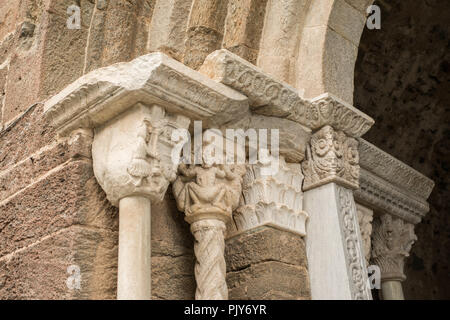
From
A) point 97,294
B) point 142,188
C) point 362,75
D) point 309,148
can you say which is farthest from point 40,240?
point 362,75

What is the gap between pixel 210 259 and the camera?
1998 millimetres

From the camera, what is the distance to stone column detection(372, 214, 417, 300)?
312 cm

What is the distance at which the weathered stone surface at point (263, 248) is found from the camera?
212 cm

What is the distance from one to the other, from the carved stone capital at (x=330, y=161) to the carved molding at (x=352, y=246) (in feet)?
0.21

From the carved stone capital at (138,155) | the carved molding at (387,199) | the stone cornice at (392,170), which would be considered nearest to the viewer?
the carved stone capital at (138,155)

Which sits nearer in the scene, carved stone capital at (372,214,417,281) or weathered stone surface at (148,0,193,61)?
weathered stone surface at (148,0,193,61)

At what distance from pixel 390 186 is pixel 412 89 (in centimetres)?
99

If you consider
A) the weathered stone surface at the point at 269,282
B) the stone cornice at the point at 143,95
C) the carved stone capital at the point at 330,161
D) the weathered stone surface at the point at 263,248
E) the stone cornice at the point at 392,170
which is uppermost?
the stone cornice at the point at 392,170

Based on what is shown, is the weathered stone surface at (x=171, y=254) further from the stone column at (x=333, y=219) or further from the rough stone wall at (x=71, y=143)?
the stone column at (x=333, y=219)

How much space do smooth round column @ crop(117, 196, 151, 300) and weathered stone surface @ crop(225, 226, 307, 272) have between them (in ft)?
1.40

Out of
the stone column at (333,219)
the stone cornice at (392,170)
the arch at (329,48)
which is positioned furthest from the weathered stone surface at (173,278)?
the stone cornice at (392,170)

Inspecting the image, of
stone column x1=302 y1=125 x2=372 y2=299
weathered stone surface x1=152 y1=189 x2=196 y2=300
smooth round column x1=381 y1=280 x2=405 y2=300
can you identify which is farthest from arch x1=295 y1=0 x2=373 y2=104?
smooth round column x1=381 y1=280 x2=405 y2=300

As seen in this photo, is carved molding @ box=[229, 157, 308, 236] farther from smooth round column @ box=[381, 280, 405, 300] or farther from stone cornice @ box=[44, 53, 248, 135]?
smooth round column @ box=[381, 280, 405, 300]

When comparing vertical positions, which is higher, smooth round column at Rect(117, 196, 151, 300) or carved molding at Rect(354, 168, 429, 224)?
carved molding at Rect(354, 168, 429, 224)
